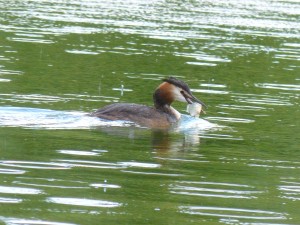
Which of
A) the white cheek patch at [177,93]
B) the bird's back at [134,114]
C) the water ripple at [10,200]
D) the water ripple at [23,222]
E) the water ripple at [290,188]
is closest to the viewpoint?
the water ripple at [23,222]

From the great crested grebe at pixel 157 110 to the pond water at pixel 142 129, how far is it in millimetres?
335

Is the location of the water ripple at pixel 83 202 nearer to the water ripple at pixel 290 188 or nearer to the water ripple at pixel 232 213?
the water ripple at pixel 232 213

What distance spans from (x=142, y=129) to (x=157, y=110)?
1.17 meters

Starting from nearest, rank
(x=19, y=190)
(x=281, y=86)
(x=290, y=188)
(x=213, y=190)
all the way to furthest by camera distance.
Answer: (x=19, y=190)
(x=213, y=190)
(x=290, y=188)
(x=281, y=86)

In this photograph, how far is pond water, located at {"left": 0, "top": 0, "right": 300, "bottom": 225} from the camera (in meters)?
11.6

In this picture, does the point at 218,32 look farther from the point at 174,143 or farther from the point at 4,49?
the point at 174,143

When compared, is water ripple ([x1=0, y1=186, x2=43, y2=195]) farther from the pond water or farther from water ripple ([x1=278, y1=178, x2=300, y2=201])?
water ripple ([x1=278, y1=178, x2=300, y2=201])

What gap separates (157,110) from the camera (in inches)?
767

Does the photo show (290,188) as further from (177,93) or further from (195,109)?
(177,93)

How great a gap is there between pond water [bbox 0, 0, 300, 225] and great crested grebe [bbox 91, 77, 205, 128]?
335 mm

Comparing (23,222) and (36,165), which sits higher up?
(23,222)

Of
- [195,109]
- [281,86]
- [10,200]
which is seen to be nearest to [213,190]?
[10,200]

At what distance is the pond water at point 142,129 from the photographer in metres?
11.6

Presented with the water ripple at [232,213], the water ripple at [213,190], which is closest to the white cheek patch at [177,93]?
the water ripple at [213,190]
